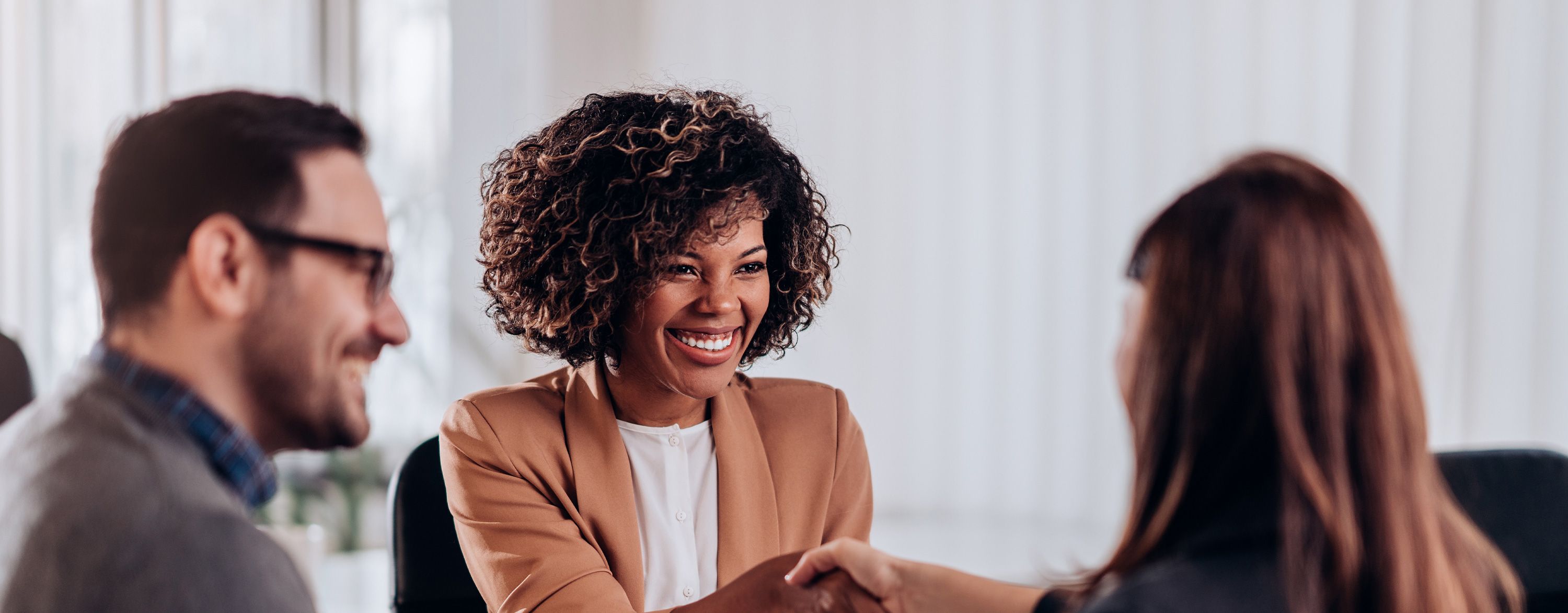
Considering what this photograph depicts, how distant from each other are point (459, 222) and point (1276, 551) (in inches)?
112

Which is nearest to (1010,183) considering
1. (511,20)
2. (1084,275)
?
(1084,275)

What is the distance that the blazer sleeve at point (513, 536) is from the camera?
4.68ft

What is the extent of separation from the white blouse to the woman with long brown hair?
30.7 inches

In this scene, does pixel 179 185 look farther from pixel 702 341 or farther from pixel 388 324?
pixel 702 341

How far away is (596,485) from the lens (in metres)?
1.54

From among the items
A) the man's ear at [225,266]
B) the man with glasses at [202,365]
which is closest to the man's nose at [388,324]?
the man with glasses at [202,365]

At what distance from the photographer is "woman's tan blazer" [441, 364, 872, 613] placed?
4.77 ft

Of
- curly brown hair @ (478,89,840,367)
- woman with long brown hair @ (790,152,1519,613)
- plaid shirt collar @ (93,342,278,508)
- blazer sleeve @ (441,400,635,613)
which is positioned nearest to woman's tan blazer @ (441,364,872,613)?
blazer sleeve @ (441,400,635,613)

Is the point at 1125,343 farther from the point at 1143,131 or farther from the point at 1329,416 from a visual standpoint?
the point at 1143,131

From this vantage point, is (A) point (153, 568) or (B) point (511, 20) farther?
(B) point (511, 20)

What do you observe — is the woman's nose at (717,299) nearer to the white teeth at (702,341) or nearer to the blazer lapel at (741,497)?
the white teeth at (702,341)

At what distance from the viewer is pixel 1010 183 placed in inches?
125

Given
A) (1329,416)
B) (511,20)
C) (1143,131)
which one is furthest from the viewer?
(511,20)

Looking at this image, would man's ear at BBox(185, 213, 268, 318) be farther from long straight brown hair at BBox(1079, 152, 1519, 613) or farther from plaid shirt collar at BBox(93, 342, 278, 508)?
long straight brown hair at BBox(1079, 152, 1519, 613)
